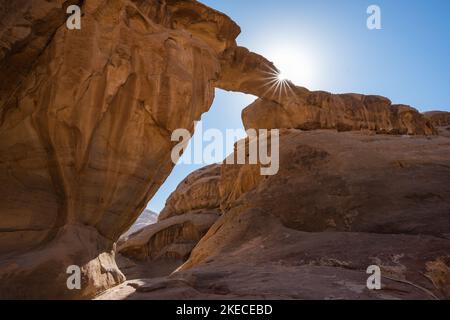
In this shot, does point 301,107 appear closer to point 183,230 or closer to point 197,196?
point 183,230

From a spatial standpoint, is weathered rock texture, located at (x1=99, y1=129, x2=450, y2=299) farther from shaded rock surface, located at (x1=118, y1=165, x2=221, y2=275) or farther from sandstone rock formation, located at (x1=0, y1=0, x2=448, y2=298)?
shaded rock surface, located at (x1=118, y1=165, x2=221, y2=275)

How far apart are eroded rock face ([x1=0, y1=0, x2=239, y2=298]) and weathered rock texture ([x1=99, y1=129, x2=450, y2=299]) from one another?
5.14 ft

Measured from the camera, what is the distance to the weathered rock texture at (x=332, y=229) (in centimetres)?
466

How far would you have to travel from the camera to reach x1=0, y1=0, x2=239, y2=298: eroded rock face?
6262mm

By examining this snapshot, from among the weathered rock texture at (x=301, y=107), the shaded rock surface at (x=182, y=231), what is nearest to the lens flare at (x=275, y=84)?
the weathered rock texture at (x=301, y=107)

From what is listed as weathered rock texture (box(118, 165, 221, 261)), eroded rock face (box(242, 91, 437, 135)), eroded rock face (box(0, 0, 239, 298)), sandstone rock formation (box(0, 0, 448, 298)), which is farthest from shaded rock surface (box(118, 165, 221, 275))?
eroded rock face (box(0, 0, 239, 298))

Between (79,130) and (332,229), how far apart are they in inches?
234

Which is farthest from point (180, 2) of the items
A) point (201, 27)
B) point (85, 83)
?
point (85, 83)

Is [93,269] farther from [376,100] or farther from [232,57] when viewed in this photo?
[376,100]

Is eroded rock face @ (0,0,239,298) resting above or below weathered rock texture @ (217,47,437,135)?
below

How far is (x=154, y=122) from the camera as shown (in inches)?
339

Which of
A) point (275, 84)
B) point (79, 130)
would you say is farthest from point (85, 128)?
point (275, 84)

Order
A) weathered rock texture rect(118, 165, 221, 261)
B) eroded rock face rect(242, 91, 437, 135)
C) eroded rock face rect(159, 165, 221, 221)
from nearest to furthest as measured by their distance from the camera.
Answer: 1. eroded rock face rect(242, 91, 437, 135)
2. weathered rock texture rect(118, 165, 221, 261)
3. eroded rock face rect(159, 165, 221, 221)

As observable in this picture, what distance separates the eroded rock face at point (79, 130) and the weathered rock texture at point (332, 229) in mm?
1567
